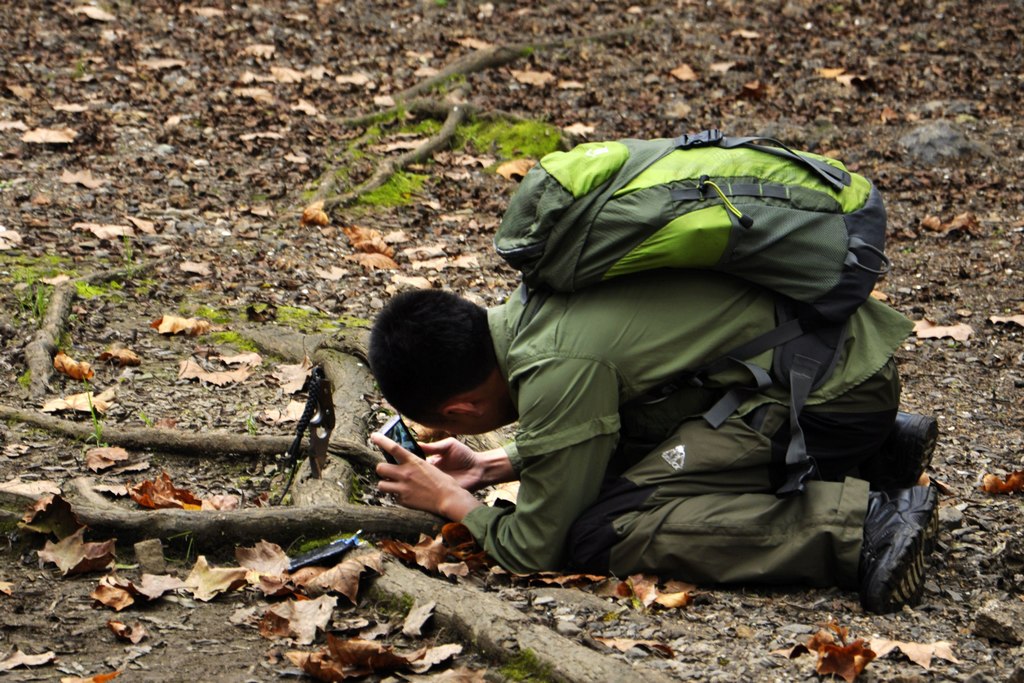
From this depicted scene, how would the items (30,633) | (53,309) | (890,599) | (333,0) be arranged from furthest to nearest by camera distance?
(333,0) → (53,309) → (890,599) → (30,633)

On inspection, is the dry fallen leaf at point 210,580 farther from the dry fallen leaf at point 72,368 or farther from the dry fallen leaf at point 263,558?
the dry fallen leaf at point 72,368

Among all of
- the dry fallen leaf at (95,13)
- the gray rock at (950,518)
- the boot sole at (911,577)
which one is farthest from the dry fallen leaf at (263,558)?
the dry fallen leaf at (95,13)

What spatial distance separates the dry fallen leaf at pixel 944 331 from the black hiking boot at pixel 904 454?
6.41 ft

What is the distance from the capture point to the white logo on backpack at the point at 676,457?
3445mm

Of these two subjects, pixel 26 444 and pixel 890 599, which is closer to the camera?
pixel 890 599

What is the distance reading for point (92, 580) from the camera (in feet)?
10.5

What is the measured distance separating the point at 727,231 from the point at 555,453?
2.69 feet

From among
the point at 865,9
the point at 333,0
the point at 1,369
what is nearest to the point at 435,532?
the point at 1,369

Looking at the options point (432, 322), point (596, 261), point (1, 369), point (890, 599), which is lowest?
point (1, 369)

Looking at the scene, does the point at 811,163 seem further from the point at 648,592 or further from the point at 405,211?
the point at 405,211

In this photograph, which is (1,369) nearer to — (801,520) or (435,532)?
(435,532)

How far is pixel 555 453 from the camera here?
330 centimetres

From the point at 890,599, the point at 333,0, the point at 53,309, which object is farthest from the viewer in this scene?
the point at 333,0

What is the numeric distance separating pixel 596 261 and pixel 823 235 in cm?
69
